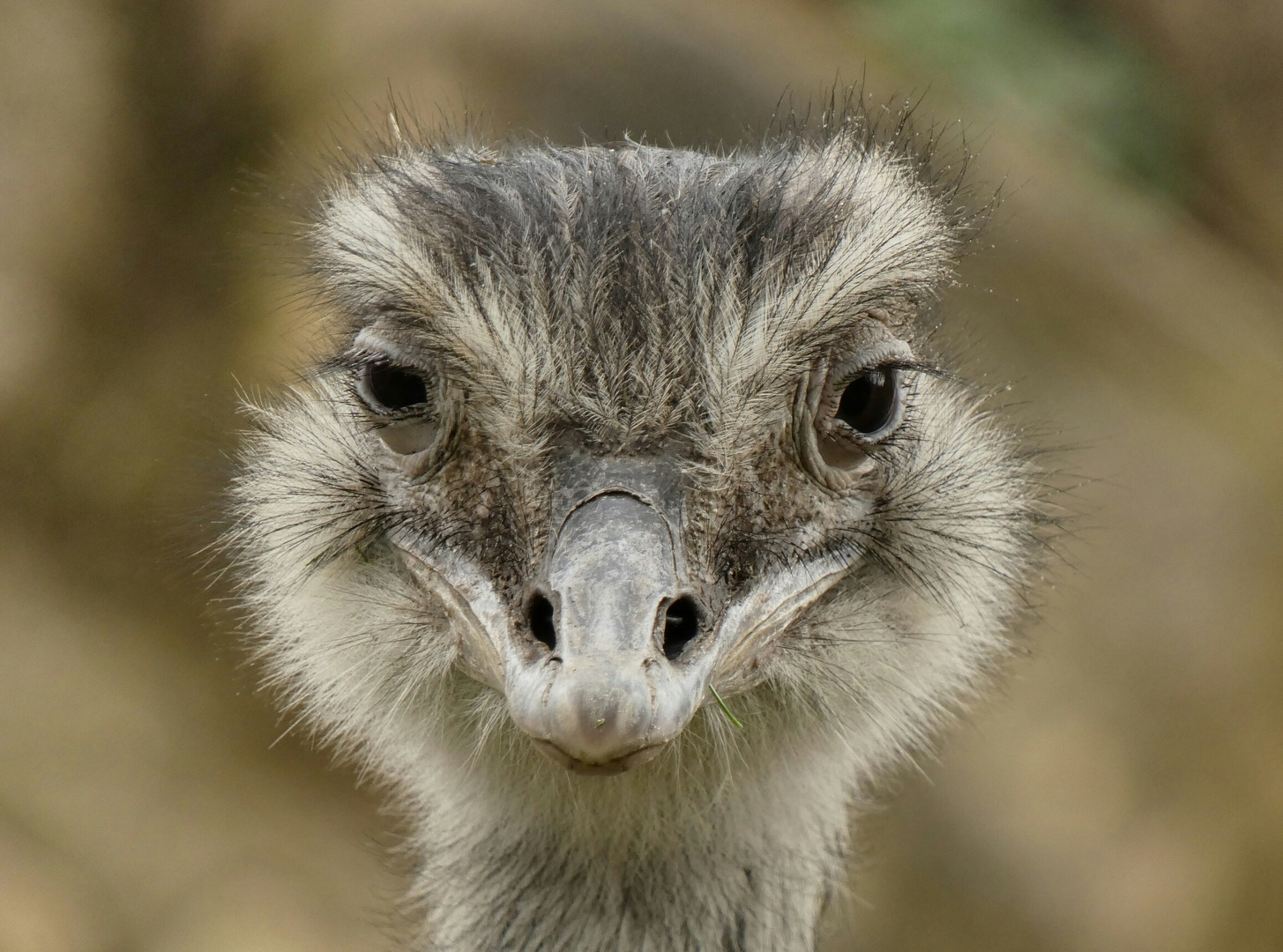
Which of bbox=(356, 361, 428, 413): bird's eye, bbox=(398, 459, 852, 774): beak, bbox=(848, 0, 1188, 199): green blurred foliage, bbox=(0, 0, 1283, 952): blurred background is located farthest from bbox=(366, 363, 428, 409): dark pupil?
bbox=(848, 0, 1188, 199): green blurred foliage

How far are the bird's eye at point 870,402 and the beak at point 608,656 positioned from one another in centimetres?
37

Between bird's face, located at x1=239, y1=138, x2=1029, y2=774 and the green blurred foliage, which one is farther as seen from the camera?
the green blurred foliage

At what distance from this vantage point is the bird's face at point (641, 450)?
4.36 ft

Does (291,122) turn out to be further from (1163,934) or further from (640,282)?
(1163,934)

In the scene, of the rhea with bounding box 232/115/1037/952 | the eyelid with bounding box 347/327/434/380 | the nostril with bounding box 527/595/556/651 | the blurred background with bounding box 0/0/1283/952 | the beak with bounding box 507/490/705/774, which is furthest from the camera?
the blurred background with bounding box 0/0/1283/952

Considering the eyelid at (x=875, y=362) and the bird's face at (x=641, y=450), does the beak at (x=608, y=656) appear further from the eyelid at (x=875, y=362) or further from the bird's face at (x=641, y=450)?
the eyelid at (x=875, y=362)

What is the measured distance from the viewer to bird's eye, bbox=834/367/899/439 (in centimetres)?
159

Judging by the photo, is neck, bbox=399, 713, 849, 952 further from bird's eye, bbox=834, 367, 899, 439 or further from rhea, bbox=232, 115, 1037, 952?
bird's eye, bbox=834, 367, 899, 439

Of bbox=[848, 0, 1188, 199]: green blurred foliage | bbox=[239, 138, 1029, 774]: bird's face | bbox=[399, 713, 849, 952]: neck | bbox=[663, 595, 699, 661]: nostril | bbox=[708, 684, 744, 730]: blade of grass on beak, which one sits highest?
bbox=[848, 0, 1188, 199]: green blurred foliage

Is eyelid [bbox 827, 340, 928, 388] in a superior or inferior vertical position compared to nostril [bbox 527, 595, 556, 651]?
superior

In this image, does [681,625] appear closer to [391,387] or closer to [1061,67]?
[391,387]

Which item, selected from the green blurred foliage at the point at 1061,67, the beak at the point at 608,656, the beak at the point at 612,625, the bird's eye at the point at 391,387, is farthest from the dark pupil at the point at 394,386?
the green blurred foliage at the point at 1061,67

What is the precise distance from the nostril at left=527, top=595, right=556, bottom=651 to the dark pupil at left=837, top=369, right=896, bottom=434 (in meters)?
0.47

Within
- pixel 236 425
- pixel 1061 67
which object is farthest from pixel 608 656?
pixel 1061 67
